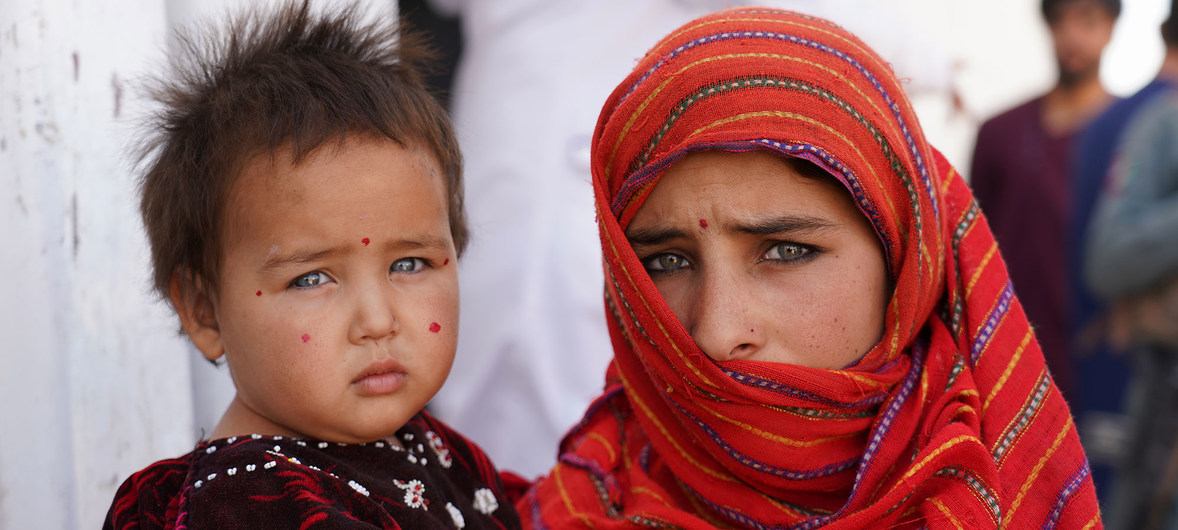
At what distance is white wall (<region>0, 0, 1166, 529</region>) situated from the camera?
173 cm

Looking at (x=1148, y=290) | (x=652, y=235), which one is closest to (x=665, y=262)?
(x=652, y=235)

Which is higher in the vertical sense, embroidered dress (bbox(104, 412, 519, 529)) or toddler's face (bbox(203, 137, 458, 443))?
toddler's face (bbox(203, 137, 458, 443))

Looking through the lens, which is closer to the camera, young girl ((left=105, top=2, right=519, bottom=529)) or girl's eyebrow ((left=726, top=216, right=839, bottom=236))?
young girl ((left=105, top=2, right=519, bottom=529))

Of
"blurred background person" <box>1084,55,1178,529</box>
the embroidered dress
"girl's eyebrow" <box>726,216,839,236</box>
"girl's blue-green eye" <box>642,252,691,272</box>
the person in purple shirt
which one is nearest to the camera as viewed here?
the embroidered dress

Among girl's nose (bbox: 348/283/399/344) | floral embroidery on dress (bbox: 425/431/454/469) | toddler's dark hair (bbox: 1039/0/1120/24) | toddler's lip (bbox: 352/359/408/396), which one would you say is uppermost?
toddler's dark hair (bbox: 1039/0/1120/24)

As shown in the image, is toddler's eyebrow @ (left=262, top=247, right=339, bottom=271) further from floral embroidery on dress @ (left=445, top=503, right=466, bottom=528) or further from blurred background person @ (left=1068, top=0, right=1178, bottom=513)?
blurred background person @ (left=1068, top=0, right=1178, bottom=513)

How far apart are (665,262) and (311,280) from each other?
1.83 feet

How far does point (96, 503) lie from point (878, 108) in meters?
1.55

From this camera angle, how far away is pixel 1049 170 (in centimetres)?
436

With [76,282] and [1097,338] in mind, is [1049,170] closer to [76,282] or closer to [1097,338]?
[1097,338]

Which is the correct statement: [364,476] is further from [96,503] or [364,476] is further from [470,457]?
[96,503]

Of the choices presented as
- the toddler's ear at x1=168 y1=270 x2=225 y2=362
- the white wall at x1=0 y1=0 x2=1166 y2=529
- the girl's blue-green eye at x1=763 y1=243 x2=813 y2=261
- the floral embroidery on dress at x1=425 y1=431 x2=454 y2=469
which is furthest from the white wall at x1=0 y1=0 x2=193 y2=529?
the girl's blue-green eye at x1=763 y1=243 x2=813 y2=261

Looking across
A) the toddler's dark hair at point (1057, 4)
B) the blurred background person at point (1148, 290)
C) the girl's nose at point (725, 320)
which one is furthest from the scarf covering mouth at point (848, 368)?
the toddler's dark hair at point (1057, 4)

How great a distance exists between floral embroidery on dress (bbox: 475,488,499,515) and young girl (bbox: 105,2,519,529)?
0.04m
